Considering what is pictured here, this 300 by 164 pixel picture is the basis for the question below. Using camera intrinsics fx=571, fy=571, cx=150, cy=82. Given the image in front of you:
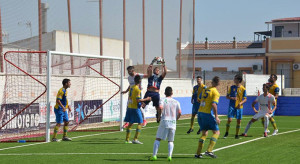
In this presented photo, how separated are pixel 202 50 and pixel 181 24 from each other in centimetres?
3223

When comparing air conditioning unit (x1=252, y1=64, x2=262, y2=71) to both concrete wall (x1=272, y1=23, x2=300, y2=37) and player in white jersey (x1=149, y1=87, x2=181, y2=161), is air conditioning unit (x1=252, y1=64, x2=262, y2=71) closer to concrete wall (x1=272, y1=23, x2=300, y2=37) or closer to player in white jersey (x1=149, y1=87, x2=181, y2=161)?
concrete wall (x1=272, y1=23, x2=300, y2=37)

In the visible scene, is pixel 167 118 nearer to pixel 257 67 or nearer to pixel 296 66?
pixel 296 66

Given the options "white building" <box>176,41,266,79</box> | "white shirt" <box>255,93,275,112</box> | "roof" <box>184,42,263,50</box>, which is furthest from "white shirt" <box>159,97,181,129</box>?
"roof" <box>184,42,263,50</box>

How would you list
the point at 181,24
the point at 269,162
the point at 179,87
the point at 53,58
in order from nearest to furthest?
1. the point at 269,162
2. the point at 53,58
3. the point at 179,87
4. the point at 181,24

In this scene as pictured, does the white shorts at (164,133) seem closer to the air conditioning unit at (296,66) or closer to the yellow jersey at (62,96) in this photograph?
the yellow jersey at (62,96)

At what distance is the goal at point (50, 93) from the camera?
1914 centimetres

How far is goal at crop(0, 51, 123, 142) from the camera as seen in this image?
19141 millimetres

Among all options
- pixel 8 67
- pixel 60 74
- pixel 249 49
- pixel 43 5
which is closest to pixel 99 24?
pixel 43 5

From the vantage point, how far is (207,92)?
13414 mm

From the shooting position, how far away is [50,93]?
2102 centimetres

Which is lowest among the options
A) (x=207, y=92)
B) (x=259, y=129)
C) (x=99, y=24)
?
(x=259, y=129)

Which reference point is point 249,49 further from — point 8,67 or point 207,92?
point 207,92

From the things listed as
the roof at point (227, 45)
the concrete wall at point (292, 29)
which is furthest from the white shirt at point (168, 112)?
the concrete wall at point (292, 29)

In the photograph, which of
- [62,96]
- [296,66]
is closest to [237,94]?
[62,96]
